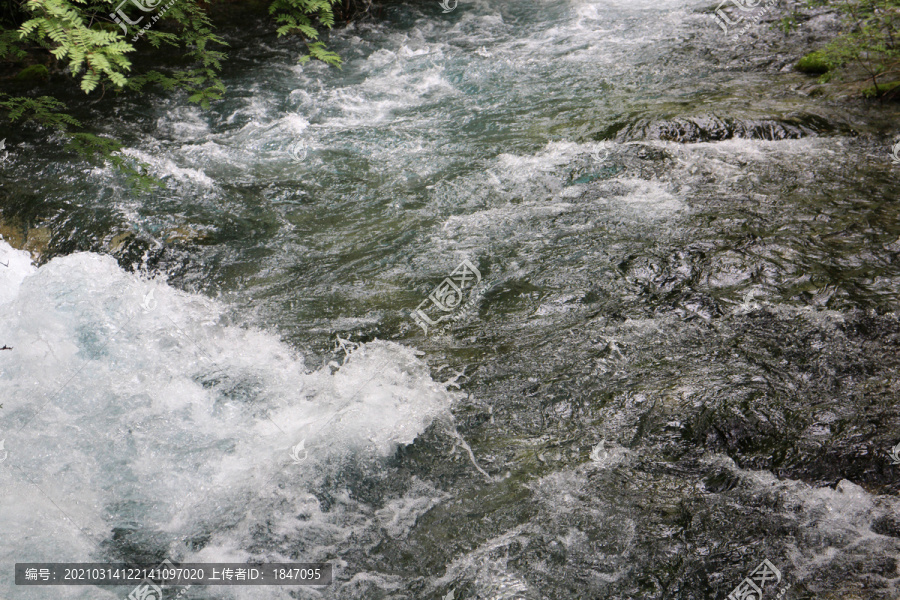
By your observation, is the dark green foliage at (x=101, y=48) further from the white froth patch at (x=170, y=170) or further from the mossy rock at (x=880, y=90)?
the mossy rock at (x=880, y=90)

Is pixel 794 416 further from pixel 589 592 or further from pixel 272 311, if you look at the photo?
pixel 272 311

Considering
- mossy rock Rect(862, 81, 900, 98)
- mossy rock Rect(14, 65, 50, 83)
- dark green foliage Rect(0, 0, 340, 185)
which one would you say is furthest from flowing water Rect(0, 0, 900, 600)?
mossy rock Rect(14, 65, 50, 83)

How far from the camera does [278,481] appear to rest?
4125mm

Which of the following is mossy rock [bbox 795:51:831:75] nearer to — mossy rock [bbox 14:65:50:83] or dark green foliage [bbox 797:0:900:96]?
dark green foliage [bbox 797:0:900:96]

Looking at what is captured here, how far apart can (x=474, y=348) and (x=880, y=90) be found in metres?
6.43

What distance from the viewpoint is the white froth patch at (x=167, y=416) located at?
3994 mm

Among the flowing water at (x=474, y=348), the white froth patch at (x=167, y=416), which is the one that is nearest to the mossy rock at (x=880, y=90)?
the flowing water at (x=474, y=348)

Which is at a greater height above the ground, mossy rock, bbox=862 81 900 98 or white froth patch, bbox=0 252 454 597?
mossy rock, bbox=862 81 900 98

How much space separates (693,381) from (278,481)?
2.92m

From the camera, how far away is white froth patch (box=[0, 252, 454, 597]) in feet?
13.1

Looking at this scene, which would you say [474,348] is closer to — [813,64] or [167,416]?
[167,416]

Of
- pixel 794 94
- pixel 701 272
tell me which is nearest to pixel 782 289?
pixel 701 272

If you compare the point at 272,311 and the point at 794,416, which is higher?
the point at 272,311

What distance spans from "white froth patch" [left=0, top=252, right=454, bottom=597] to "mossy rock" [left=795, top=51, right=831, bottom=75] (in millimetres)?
7087
